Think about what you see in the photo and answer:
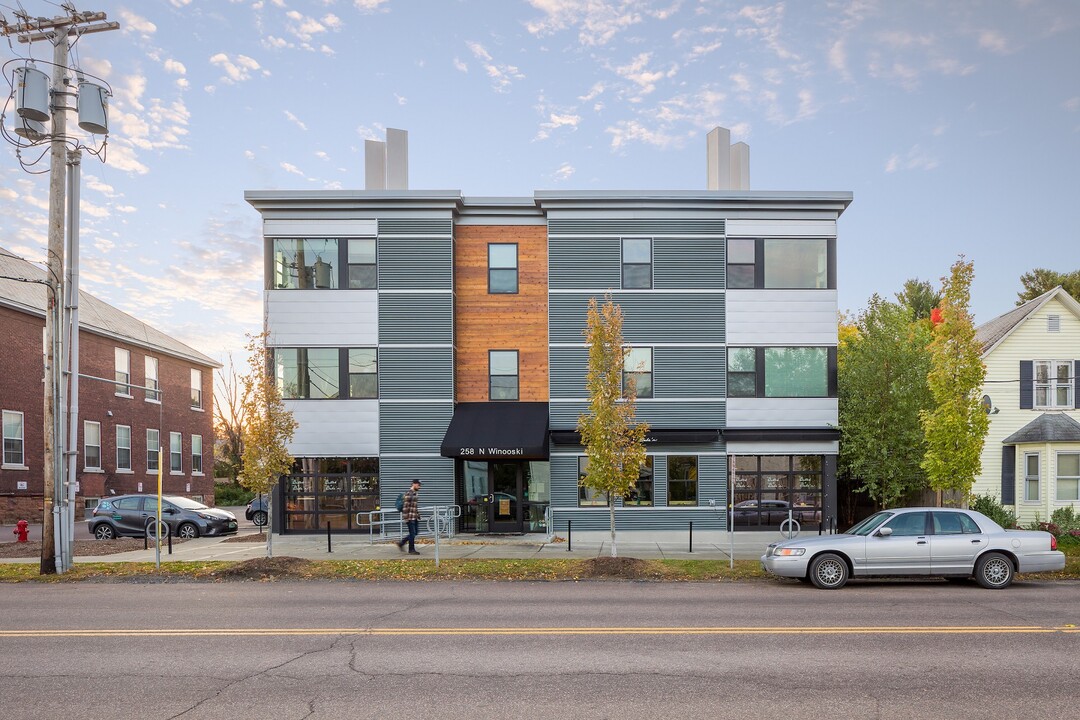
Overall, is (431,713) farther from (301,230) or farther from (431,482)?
(301,230)

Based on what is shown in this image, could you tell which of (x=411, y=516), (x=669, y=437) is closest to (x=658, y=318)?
(x=669, y=437)

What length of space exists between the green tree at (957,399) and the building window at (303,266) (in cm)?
1730

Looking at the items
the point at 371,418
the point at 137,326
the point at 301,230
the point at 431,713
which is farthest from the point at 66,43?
the point at 137,326

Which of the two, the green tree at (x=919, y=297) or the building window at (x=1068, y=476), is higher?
the green tree at (x=919, y=297)

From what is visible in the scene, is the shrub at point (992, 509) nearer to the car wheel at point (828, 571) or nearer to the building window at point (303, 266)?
the car wheel at point (828, 571)

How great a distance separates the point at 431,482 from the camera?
80.3 ft

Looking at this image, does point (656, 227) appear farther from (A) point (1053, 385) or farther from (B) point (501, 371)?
(A) point (1053, 385)

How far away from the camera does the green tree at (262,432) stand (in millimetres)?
19953

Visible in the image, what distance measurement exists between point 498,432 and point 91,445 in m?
25.4

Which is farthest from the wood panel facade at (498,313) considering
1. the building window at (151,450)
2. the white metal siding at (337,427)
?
the building window at (151,450)

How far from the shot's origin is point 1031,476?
89.5 feet

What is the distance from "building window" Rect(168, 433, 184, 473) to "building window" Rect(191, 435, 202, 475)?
3.86 ft

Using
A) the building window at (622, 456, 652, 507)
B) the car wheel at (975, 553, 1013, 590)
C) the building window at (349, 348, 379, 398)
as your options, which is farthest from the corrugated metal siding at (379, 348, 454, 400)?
the car wheel at (975, 553, 1013, 590)

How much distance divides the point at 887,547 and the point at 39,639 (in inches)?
522
